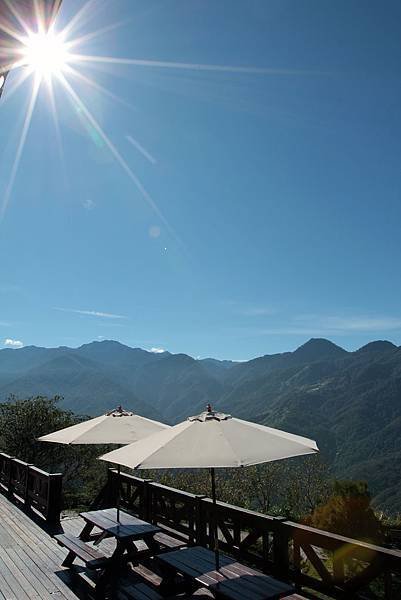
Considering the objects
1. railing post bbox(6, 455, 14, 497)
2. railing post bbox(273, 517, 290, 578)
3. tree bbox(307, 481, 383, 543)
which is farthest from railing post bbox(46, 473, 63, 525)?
tree bbox(307, 481, 383, 543)

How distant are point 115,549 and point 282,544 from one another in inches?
92.6

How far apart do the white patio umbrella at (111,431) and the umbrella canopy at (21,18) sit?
498 centimetres

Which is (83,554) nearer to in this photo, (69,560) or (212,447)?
(69,560)

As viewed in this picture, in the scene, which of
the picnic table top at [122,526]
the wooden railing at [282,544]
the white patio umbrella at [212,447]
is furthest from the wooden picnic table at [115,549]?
the white patio umbrella at [212,447]

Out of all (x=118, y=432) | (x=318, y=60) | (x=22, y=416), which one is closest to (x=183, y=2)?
(x=318, y=60)

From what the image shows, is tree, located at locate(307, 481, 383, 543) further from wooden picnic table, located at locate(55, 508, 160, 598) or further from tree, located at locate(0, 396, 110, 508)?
tree, located at locate(0, 396, 110, 508)

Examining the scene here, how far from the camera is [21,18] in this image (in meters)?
2.99

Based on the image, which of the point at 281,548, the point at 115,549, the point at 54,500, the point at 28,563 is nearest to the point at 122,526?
the point at 115,549

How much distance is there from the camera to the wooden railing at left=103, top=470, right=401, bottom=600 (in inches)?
161

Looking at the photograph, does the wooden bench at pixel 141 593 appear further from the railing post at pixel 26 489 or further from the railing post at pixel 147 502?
the railing post at pixel 26 489

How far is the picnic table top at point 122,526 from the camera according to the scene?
5691mm

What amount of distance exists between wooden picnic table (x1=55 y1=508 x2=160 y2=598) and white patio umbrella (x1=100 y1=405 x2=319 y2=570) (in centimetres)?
161

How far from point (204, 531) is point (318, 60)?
9.42 meters

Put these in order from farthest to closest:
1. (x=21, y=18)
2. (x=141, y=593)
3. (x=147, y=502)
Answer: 1. (x=147, y=502)
2. (x=141, y=593)
3. (x=21, y=18)
